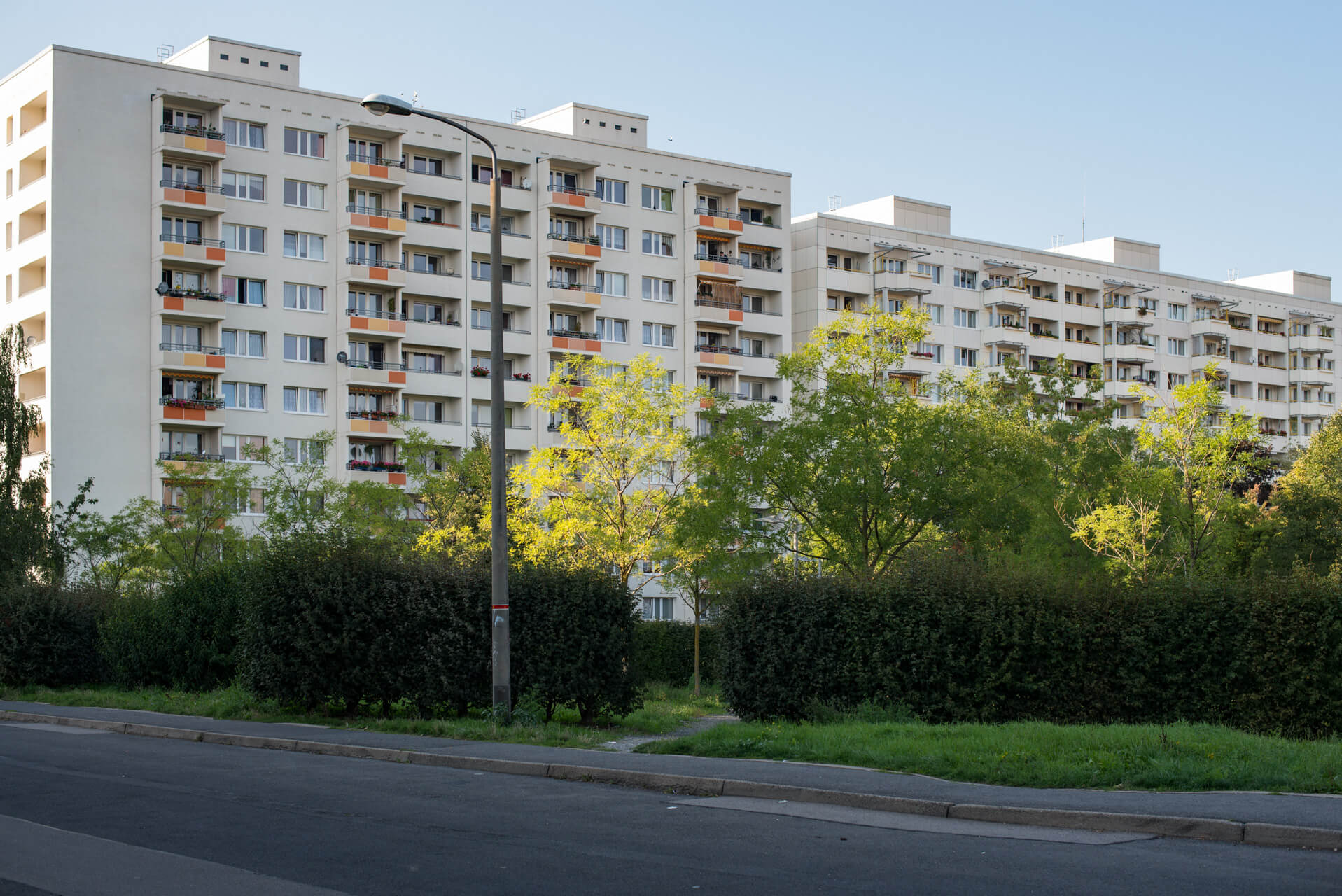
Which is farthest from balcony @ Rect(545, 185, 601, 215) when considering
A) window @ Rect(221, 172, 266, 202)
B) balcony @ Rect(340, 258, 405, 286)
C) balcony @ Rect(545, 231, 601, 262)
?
window @ Rect(221, 172, 266, 202)

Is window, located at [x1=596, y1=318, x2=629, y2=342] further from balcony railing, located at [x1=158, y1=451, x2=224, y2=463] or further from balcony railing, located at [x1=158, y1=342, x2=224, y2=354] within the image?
balcony railing, located at [x1=158, y1=451, x2=224, y2=463]

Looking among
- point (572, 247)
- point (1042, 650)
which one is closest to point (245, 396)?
point (572, 247)

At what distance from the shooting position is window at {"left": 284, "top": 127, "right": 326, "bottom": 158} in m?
68.3

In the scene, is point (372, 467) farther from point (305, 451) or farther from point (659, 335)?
point (659, 335)

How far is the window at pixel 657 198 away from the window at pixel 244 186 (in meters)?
22.6

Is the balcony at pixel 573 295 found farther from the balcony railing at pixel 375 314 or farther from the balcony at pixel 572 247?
the balcony railing at pixel 375 314

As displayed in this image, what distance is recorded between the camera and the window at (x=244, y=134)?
66.7 meters

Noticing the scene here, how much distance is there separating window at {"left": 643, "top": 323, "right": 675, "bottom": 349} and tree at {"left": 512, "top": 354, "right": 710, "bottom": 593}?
104 ft

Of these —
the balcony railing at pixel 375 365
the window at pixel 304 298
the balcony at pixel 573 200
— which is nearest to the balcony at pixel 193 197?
the window at pixel 304 298

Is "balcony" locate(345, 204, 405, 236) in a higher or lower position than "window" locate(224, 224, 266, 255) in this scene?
higher

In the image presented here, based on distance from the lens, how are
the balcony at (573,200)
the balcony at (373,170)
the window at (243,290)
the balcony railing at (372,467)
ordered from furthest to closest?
1. the balcony at (573,200)
2. the balcony at (373,170)
3. the balcony railing at (372,467)
4. the window at (243,290)

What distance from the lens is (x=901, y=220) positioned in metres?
94.7

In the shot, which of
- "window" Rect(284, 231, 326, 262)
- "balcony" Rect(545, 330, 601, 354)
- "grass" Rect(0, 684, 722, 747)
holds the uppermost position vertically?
"window" Rect(284, 231, 326, 262)

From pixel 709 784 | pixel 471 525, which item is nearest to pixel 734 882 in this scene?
pixel 709 784
